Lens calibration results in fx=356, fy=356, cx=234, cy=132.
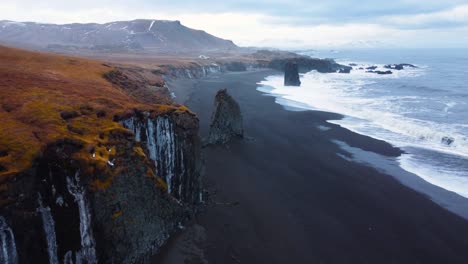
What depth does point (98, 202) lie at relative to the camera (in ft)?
49.6

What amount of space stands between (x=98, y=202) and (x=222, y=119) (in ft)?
75.4

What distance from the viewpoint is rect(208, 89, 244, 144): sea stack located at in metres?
36.8

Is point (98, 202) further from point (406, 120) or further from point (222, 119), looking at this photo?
point (406, 120)

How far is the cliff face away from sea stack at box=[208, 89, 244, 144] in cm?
1331

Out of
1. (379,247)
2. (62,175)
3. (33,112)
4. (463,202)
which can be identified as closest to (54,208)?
(62,175)

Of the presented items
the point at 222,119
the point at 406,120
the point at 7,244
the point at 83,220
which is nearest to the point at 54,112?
the point at 83,220

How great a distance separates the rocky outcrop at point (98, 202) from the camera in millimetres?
13172

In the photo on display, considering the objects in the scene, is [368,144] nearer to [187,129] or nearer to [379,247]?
[379,247]

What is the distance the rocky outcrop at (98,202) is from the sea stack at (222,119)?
1542 cm

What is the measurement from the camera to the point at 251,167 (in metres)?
31.6

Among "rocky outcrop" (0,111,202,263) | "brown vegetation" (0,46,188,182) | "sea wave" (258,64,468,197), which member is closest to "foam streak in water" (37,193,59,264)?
"rocky outcrop" (0,111,202,263)

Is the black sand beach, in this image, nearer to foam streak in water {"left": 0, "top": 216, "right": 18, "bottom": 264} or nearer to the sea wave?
the sea wave

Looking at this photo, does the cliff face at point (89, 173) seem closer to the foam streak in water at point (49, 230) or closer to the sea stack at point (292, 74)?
the foam streak in water at point (49, 230)

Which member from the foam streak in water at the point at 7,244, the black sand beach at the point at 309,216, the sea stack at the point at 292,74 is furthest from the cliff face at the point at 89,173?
the sea stack at the point at 292,74
